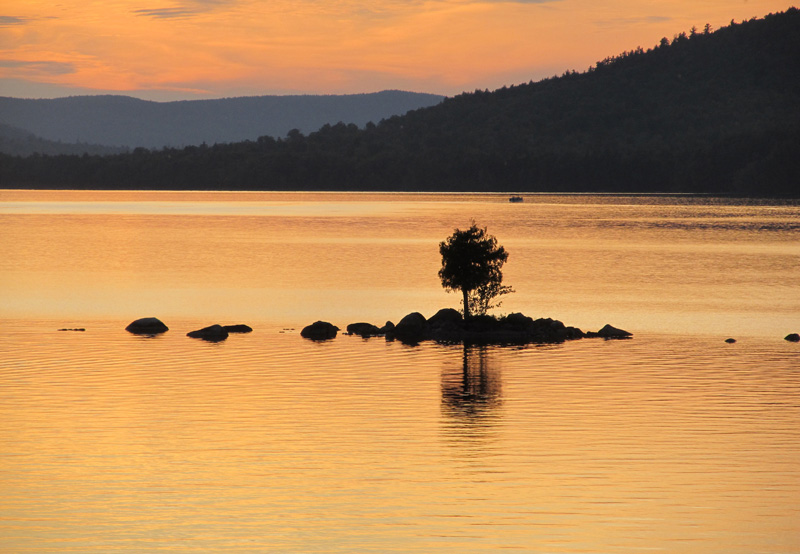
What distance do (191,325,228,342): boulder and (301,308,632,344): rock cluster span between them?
3188 millimetres

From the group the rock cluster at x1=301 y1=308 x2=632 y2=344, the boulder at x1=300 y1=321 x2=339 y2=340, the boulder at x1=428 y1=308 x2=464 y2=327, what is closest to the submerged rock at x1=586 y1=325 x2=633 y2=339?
the rock cluster at x1=301 y1=308 x2=632 y2=344

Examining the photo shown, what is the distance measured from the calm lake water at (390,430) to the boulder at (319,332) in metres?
0.93

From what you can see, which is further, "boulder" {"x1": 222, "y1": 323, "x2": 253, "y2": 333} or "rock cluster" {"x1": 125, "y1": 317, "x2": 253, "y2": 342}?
"boulder" {"x1": 222, "y1": 323, "x2": 253, "y2": 333}

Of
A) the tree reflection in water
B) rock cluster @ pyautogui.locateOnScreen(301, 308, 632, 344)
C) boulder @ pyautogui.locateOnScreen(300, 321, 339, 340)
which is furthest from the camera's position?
rock cluster @ pyautogui.locateOnScreen(301, 308, 632, 344)

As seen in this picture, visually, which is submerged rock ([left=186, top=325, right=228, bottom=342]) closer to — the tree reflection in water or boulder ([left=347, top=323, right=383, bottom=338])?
boulder ([left=347, top=323, right=383, bottom=338])

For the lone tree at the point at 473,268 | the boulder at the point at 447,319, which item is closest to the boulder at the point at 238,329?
the boulder at the point at 447,319

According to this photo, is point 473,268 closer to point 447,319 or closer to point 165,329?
point 447,319

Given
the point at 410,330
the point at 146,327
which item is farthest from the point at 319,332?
the point at 146,327

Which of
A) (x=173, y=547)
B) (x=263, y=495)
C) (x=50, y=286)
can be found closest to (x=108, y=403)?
(x=263, y=495)

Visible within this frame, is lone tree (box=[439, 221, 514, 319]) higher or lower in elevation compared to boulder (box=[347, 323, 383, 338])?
higher

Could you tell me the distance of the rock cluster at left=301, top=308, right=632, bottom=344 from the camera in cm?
4331

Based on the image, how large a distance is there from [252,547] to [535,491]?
19.4ft

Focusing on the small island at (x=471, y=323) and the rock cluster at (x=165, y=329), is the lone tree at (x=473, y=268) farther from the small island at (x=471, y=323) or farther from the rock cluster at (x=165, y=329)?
the rock cluster at (x=165, y=329)

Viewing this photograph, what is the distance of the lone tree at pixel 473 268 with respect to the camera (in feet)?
152
